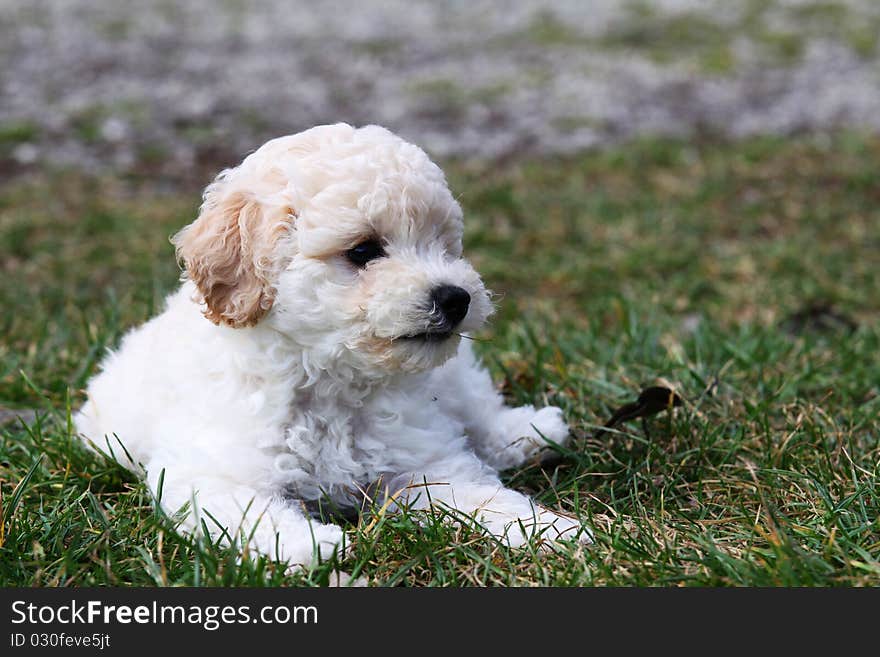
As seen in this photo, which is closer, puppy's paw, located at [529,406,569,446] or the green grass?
the green grass

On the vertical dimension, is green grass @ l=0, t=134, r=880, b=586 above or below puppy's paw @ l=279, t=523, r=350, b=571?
above

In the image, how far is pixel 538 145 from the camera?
11922mm

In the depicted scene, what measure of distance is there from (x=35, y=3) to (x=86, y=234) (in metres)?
10.7

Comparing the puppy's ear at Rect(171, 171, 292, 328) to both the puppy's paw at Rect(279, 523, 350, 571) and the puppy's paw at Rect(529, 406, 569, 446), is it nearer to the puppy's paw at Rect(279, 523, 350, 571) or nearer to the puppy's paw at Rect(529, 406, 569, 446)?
the puppy's paw at Rect(279, 523, 350, 571)

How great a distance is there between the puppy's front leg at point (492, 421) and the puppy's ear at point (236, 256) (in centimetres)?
96

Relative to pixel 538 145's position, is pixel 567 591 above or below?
below

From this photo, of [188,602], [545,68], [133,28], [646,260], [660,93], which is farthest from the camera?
[133,28]

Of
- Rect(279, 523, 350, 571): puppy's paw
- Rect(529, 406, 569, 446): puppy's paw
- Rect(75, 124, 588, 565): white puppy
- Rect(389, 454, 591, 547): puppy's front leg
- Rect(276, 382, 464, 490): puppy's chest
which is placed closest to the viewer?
Rect(279, 523, 350, 571): puppy's paw

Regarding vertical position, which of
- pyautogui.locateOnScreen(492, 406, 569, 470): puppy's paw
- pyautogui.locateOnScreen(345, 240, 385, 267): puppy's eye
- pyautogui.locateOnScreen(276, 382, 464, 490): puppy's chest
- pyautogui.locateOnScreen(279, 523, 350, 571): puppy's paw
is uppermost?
pyautogui.locateOnScreen(345, 240, 385, 267): puppy's eye

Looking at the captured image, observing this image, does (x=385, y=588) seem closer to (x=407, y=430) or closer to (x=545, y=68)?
(x=407, y=430)

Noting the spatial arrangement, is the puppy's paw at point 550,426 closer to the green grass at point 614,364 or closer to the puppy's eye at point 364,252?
the green grass at point 614,364

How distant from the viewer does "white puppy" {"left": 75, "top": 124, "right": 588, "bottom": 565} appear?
10.2 feet

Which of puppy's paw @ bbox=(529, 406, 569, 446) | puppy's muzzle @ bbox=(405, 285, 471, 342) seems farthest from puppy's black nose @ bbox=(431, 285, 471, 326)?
puppy's paw @ bbox=(529, 406, 569, 446)

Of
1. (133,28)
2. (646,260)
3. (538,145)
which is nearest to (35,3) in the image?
(133,28)
